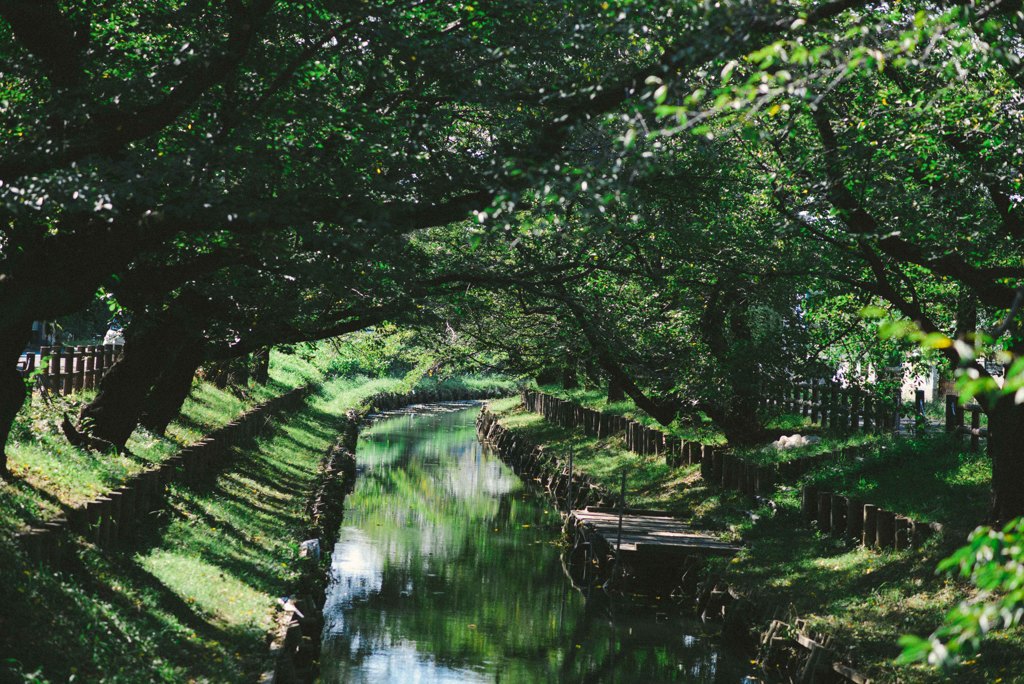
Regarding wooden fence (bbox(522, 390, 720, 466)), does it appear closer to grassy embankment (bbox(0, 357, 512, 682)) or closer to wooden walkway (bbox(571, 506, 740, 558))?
wooden walkway (bbox(571, 506, 740, 558))

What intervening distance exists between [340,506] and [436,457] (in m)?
14.3

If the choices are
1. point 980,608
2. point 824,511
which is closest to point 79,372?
point 824,511

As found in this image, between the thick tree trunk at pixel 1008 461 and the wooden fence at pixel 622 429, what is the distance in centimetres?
1046

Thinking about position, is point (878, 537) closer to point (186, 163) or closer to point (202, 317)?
point (202, 317)

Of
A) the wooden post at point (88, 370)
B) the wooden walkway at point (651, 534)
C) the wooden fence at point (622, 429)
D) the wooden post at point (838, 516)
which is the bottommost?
the wooden walkway at point (651, 534)

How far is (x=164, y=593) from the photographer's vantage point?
12.4 m

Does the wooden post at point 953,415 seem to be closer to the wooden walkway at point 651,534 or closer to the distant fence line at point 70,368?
the wooden walkway at point 651,534

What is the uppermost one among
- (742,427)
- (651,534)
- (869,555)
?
(742,427)

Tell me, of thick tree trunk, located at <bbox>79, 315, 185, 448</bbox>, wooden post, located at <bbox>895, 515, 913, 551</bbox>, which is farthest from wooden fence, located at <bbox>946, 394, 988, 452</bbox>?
thick tree trunk, located at <bbox>79, 315, 185, 448</bbox>

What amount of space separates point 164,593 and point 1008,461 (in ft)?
33.0

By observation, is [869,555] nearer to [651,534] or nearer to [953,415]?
[953,415]

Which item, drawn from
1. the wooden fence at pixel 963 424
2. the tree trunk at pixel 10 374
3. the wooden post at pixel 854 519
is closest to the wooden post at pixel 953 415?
the wooden fence at pixel 963 424

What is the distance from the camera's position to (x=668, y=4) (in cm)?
1082

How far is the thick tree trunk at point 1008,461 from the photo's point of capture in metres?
13.4
